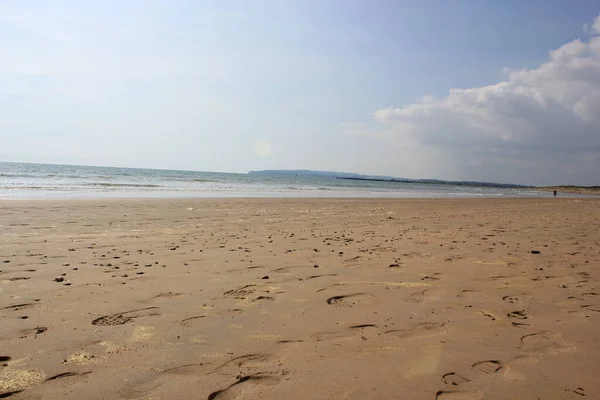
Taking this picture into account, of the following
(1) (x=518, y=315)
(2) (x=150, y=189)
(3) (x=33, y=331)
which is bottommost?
(3) (x=33, y=331)

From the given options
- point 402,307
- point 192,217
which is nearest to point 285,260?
point 402,307

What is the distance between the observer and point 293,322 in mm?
3869

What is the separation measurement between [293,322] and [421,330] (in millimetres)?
1253

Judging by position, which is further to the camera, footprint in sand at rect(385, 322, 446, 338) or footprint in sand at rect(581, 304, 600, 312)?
footprint in sand at rect(581, 304, 600, 312)

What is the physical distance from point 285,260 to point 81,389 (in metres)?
4.25

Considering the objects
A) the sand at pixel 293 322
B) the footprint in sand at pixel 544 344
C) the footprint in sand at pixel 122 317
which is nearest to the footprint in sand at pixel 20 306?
the sand at pixel 293 322

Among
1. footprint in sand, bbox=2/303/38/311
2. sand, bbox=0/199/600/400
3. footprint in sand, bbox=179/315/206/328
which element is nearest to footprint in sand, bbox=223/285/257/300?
sand, bbox=0/199/600/400

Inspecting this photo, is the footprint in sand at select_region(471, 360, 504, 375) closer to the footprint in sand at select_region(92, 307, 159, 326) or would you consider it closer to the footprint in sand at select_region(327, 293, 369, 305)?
the footprint in sand at select_region(327, 293, 369, 305)

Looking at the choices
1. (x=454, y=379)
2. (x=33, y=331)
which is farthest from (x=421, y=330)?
(x=33, y=331)

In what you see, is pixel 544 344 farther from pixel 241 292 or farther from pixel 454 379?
pixel 241 292

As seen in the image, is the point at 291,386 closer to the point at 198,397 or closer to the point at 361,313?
the point at 198,397

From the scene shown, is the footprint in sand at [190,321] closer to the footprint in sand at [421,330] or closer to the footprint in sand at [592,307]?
the footprint in sand at [421,330]

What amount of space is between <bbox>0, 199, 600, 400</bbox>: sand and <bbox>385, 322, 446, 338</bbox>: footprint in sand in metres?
0.02

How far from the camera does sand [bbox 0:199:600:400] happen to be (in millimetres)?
2723
